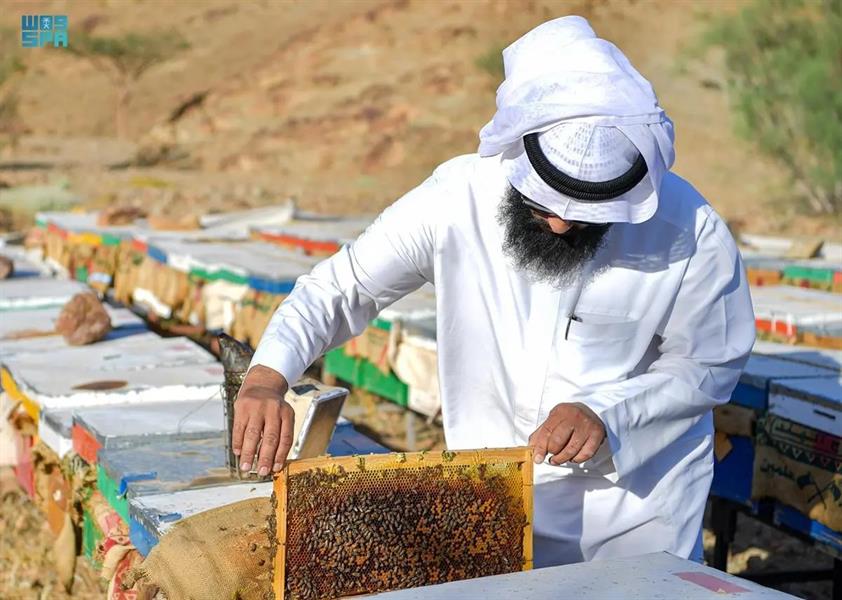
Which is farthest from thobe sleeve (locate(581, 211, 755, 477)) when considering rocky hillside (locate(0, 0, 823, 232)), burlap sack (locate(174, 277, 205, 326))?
rocky hillside (locate(0, 0, 823, 232))

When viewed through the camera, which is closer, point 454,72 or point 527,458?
point 527,458

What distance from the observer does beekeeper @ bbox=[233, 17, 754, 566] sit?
95.4 inches

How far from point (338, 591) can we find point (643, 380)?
0.84 m

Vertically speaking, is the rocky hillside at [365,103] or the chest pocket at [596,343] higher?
the rocky hillside at [365,103]

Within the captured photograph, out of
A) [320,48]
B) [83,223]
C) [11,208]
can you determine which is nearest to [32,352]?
[83,223]

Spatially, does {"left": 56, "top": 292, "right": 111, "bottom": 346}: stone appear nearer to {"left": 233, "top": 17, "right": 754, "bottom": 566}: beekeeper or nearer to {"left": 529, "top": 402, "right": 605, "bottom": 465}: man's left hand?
{"left": 233, "top": 17, "right": 754, "bottom": 566}: beekeeper

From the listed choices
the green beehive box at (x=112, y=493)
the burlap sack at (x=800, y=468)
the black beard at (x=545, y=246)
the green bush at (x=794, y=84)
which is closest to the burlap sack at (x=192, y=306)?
the green beehive box at (x=112, y=493)

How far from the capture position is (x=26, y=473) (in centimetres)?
497

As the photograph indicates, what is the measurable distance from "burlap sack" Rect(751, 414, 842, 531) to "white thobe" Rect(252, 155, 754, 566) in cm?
141

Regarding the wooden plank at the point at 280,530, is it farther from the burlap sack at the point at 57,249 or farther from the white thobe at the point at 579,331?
the burlap sack at the point at 57,249

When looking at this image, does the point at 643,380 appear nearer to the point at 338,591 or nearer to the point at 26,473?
the point at 338,591

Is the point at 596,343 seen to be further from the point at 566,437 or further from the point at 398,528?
the point at 398,528

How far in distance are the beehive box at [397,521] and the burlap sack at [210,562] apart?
292 mm

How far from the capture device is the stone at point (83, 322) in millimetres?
5422
